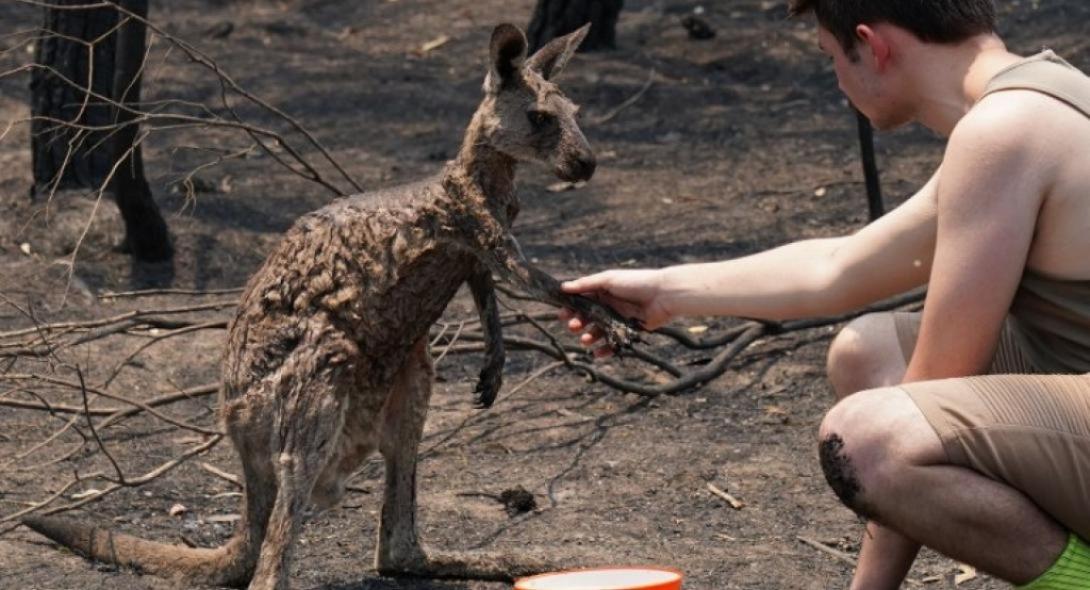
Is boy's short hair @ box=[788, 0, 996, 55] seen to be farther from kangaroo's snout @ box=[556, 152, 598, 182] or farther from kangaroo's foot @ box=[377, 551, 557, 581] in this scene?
kangaroo's foot @ box=[377, 551, 557, 581]

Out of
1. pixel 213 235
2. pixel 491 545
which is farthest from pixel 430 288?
pixel 213 235

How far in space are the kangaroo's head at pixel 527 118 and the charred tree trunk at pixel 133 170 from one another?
8.23 feet

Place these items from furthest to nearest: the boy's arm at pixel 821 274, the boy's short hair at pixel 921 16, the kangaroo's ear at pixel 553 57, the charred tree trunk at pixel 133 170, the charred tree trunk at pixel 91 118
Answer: the charred tree trunk at pixel 91 118, the charred tree trunk at pixel 133 170, the kangaroo's ear at pixel 553 57, the boy's arm at pixel 821 274, the boy's short hair at pixel 921 16

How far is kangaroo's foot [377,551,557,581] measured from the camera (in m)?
3.91

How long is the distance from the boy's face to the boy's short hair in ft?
0.09

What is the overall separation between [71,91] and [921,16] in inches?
192

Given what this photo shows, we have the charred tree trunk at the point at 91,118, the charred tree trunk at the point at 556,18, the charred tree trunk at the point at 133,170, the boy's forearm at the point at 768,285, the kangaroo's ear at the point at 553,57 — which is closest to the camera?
the boy's forearm at the point at 768,285

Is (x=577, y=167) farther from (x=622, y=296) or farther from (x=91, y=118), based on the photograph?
(x=91, y=118)

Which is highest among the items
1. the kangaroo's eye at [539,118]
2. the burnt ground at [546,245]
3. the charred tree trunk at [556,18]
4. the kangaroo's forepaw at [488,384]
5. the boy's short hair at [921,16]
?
the boy's short hair at [921,16]

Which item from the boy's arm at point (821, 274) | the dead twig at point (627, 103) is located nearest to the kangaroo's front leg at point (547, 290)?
the boy's arm at point (821, 274)

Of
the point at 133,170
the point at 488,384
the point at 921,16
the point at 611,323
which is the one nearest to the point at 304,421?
the point at 488,384

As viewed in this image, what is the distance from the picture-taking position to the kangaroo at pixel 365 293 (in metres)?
3.57

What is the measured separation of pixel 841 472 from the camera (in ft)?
9.21

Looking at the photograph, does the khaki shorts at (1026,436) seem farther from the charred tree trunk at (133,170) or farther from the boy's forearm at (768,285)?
the charred tree trunk at (133,170)
